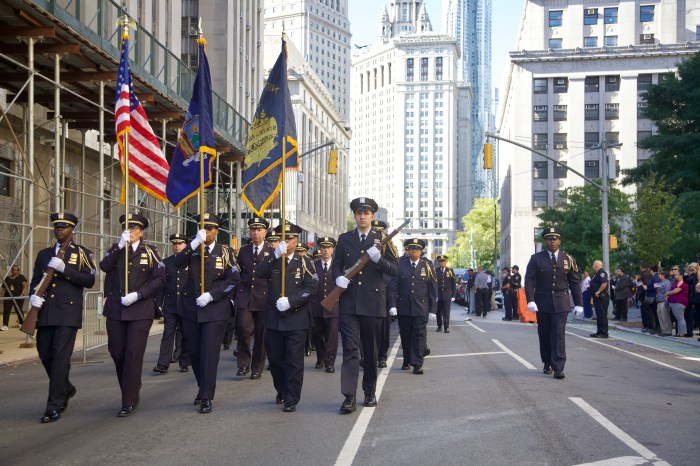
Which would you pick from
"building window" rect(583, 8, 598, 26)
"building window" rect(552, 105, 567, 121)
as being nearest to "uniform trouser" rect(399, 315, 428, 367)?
"building window" rect(552, 105, 567, 121)

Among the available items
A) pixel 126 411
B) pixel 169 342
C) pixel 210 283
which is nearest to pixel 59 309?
pixel 126 411

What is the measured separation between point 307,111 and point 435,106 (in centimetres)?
10580

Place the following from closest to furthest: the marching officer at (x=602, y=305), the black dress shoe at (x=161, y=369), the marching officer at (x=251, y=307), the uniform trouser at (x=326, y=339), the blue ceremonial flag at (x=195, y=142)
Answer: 1. the blue ceremonial flag at (x=195, y=142)
2. the marching officer at (x=251, y=307)
3. the black dress shoe at (x=161, y=369)
4. the uniform trouser at (x=326, y=339)
5. the marching officer at (x=602, y=305)

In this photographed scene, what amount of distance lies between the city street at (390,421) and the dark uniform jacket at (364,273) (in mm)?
1089

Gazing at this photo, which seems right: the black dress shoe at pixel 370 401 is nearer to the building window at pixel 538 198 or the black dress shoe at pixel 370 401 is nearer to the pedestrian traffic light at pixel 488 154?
the pedestrian traffic light at pixel 488 154

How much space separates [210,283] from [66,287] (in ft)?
4.91

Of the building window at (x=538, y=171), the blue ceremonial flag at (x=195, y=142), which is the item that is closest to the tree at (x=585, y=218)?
the building window at (x=538, y=171)

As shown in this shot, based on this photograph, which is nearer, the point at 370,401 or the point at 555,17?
the point at 370,401

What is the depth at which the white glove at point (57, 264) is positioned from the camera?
26.8 feet

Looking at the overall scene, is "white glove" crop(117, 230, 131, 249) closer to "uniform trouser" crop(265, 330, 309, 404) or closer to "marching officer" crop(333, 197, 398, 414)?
"uniform trouser" crop(265, 330, 309, 404)

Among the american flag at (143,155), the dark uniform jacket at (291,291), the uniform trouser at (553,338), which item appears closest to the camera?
the dark uniform jacket at (291,291)

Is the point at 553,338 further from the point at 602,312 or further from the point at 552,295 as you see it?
the point at 602,312

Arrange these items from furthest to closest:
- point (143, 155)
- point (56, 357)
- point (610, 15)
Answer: point (610, 15), point (143, 155), point (56, 357)

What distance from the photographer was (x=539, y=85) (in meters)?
75.4
